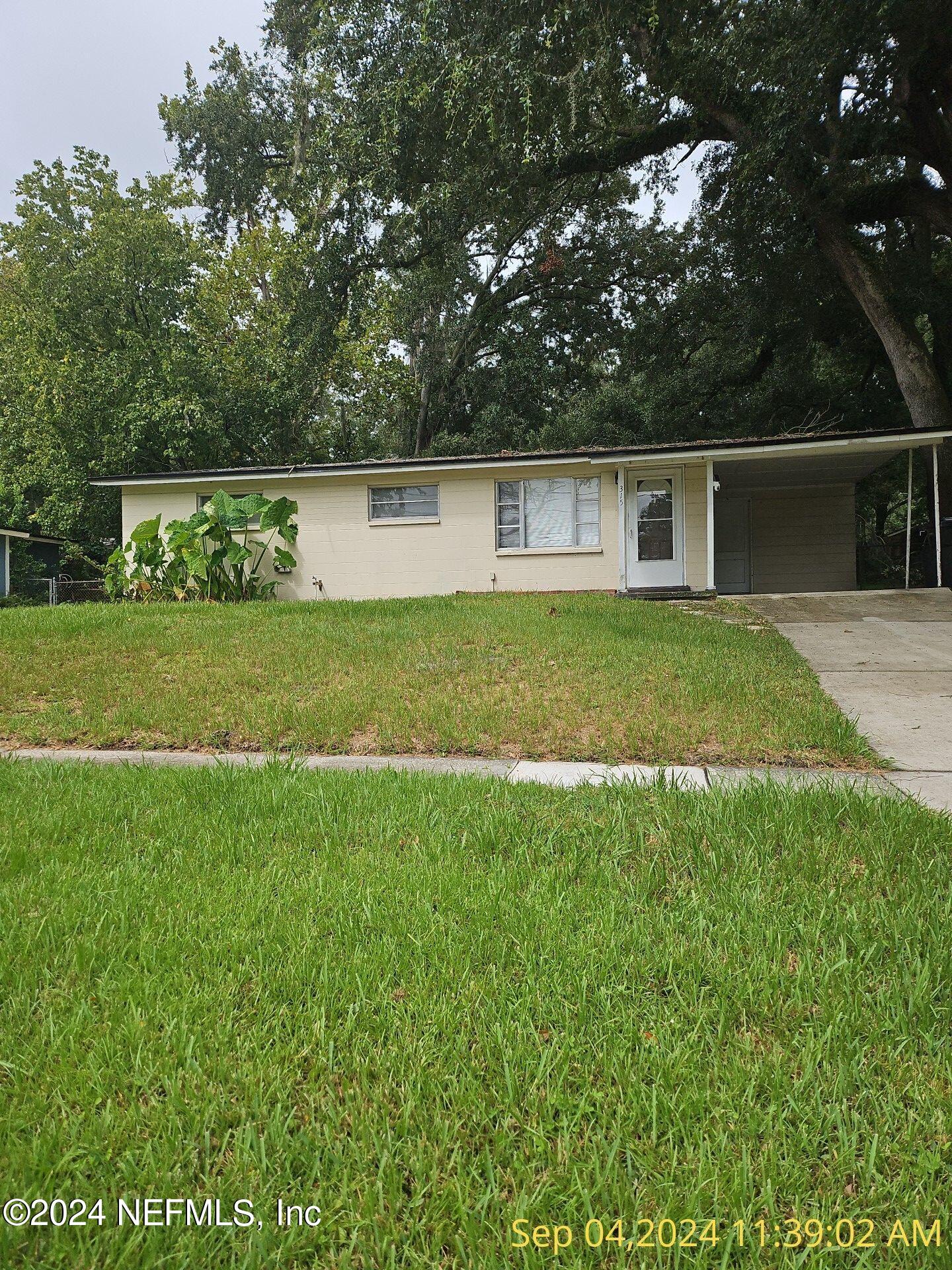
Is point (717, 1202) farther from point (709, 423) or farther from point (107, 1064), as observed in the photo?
point (709, 423)

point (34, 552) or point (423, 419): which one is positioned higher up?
point (423, 419)

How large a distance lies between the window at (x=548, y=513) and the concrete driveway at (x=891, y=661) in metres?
3.64

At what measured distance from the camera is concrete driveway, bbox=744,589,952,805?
455 cm

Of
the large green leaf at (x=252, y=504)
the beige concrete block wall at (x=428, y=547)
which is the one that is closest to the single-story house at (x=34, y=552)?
the beige concrete block wall at (x=428, y=547)

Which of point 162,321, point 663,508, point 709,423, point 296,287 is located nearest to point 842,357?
point 709,423

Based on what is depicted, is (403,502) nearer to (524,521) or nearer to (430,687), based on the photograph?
(524,521)

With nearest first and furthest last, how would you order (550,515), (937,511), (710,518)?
(937,511)
(710,518)
(550,515)

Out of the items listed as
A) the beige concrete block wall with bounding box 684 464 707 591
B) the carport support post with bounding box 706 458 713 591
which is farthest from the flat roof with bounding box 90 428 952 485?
the beige concrete block wall with bounding box 684 464 707 591

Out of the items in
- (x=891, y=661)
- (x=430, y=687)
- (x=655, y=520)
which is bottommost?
(x=430, y=687)

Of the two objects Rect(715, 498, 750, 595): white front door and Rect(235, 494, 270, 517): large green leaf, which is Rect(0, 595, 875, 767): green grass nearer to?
Rect(235, 494, 270, 517): large green leaf

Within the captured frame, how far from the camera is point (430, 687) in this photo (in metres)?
6.32

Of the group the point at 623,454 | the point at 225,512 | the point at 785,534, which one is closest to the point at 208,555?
the point at 225,512

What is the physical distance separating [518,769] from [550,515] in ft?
36.2

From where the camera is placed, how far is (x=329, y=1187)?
143cm
